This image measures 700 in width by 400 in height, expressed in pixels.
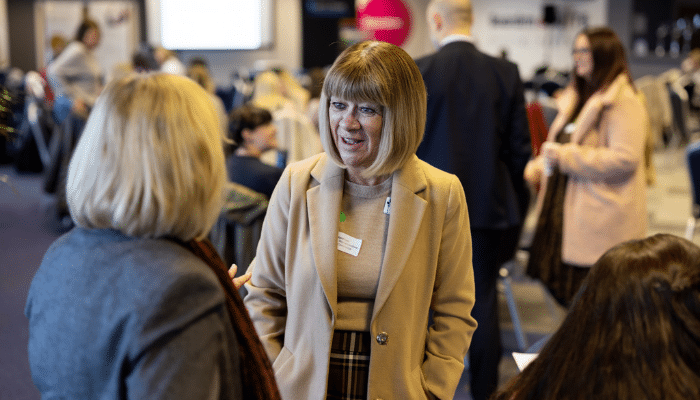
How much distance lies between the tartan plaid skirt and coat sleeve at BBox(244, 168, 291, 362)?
180 mm

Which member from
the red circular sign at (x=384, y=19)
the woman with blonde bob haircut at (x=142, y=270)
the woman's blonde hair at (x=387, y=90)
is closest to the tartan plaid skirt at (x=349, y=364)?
the woman's blonde hair at (x=387, y=90)

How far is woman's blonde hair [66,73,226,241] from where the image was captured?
3.13ft

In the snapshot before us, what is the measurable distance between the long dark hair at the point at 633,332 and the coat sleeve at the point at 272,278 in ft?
2.56

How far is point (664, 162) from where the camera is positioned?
10320 mm

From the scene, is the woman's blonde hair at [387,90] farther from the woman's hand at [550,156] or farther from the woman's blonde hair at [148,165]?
the woman's hand at [550,156]

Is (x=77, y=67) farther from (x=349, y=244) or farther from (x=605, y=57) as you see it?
(x=349, y=244)

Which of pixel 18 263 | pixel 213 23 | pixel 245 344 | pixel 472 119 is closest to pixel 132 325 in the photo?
pixel 245 344

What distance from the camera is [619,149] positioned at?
116 inches

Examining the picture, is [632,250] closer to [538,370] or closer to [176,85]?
[538,370]

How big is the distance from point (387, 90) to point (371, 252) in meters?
0.39

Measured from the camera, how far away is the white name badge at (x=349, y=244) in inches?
62.1

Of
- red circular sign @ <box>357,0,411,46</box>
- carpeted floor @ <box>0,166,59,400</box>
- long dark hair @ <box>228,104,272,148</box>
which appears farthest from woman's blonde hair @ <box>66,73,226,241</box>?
red circular sign @ <box>357,0,411,46</box>

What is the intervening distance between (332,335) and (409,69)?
659 millimetres

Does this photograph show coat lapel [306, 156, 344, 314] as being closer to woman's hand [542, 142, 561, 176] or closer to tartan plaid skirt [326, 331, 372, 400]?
tartan plaid skirt [326, 331, 372, 400]
